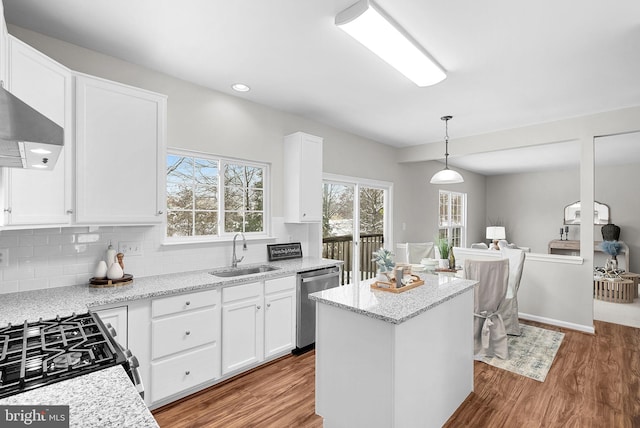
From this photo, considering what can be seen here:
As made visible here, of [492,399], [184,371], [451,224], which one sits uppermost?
[451,224]

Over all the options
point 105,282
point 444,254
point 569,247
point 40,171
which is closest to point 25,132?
point 40,171

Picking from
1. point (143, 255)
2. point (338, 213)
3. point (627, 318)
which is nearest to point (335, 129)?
point (338, 213)

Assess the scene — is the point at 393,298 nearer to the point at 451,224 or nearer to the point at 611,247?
the point at 451,224

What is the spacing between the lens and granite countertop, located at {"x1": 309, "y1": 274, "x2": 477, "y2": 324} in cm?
177

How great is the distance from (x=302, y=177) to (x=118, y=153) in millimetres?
1840

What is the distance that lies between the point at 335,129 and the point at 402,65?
2111 millimetres

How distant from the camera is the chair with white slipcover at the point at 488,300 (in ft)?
10.7

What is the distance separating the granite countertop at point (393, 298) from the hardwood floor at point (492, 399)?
88cm

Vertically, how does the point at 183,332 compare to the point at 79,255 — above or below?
below

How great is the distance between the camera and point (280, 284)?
10.2ft

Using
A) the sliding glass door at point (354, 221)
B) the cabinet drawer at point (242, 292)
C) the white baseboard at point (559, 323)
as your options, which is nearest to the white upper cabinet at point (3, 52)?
the cabinet drawer at point (242, 292)

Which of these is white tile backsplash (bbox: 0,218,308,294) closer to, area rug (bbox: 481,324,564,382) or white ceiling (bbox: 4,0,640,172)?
white ceiling (bbox: 4,0,640,172)

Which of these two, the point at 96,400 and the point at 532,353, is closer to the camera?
the point at 96,400

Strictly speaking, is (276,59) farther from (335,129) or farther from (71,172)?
(335,129)
